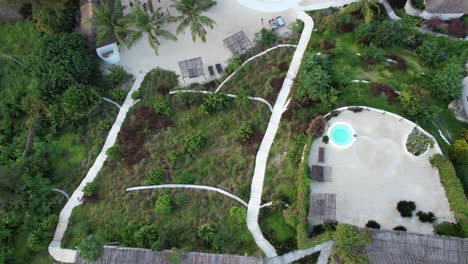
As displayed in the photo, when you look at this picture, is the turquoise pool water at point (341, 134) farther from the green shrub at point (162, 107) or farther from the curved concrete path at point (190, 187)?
the green shrub at point (162, 107)

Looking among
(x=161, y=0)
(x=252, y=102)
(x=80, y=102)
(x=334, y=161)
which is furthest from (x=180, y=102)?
(x=334, y=161)

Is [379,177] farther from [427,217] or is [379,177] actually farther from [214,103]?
[214,103]

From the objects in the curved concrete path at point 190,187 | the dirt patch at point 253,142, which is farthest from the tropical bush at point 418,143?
the curved concrete path at point 190,187

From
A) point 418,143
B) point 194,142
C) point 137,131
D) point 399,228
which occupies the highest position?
point 137,131

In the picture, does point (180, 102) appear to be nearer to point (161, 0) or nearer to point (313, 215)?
point (161, 0)

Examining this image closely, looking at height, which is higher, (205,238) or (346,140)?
(346,140)

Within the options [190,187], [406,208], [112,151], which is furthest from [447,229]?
[112,151]
